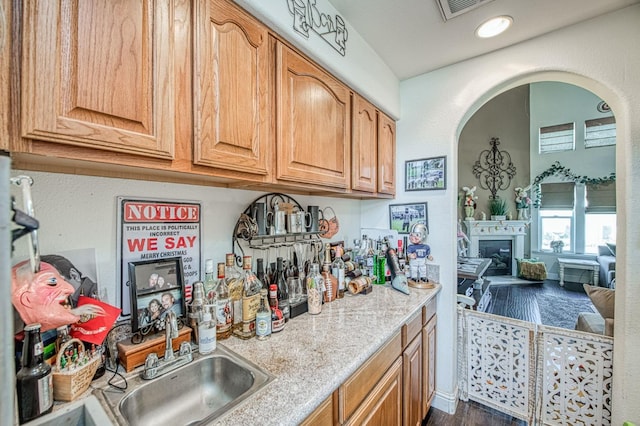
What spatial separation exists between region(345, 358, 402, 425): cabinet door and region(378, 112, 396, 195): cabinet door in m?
1.15

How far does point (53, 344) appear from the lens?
0.75 meters

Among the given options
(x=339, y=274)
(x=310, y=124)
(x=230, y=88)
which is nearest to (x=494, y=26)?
(x=310, y=124)

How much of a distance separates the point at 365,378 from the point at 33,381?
3.28 ft

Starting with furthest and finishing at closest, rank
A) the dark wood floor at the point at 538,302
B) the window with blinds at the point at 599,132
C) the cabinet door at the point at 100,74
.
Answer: the window with blinds at the point at 599,132 → the dark wood floor at the point at 538,302 → the cabinet door at the point at 100,74

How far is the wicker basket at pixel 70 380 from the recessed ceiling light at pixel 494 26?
2.31 meters

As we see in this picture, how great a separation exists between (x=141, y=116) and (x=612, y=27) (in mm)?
2300

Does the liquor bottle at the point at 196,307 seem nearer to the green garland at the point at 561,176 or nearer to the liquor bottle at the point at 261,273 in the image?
the liquor bottle at the point at 261,273

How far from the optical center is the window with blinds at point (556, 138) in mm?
5633

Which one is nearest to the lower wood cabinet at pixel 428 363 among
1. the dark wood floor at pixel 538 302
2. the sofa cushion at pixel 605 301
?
the sofa cushion at pixel 605 301

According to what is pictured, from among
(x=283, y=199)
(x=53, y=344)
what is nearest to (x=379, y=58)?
(x=283, y=199)

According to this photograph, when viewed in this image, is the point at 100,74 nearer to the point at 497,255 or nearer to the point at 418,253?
the point at 418,253

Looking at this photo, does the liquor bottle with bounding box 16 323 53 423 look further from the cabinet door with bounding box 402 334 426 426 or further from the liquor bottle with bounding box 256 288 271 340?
the cabinet door with bounding box 402 334 426 426

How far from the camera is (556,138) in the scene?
579 centimetres

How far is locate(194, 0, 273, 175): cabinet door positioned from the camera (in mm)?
839
